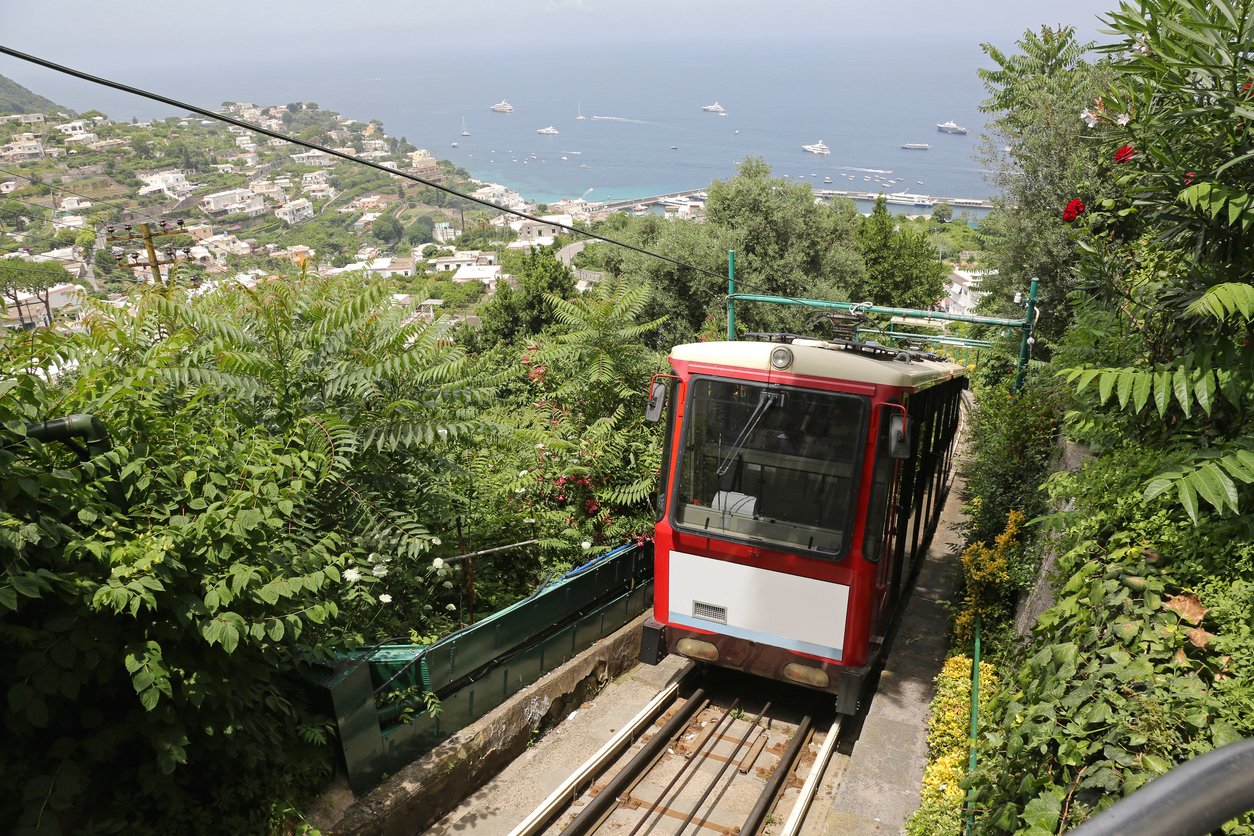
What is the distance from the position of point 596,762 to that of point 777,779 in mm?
1494

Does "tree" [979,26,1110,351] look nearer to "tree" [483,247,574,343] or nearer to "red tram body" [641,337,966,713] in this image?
"red tram body" [641,337,966,713]

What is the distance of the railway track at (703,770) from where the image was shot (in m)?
6.10

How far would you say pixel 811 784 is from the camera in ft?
21.4

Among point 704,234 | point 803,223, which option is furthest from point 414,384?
point 803,223

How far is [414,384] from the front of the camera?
677 cm

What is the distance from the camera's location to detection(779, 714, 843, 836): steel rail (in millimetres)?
6004

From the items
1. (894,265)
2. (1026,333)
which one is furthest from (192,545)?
(894,265)

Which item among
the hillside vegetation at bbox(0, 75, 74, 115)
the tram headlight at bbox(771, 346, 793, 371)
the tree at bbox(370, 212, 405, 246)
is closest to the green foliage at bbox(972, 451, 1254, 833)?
the tram headlight at bbox(771, 346, 793, 371)

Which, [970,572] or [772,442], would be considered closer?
[772,442]

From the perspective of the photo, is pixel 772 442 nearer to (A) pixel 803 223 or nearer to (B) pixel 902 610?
(B) pixel 902 610

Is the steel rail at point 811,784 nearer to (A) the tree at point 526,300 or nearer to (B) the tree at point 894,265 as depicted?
(A) the tree at point 526,300

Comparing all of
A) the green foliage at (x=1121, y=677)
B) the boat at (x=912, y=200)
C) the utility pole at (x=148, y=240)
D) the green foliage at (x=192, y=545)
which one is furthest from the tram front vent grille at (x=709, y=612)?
the boat at (x=912, y=200)

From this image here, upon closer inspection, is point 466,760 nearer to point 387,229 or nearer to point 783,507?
point 783,507

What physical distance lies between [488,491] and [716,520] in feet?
8.67
